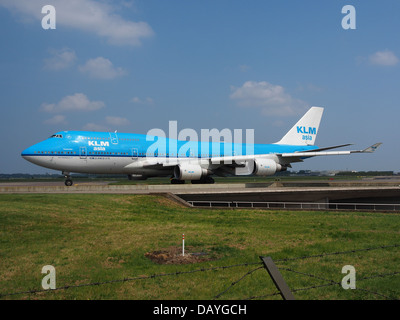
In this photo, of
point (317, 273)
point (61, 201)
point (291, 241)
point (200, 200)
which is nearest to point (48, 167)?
point (61, 201)

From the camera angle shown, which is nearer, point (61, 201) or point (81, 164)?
point (61, 201)

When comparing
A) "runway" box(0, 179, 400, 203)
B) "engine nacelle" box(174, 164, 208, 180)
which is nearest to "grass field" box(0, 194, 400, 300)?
"runway" box(0, 179, 400, 203)

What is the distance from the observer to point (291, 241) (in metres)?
15.4

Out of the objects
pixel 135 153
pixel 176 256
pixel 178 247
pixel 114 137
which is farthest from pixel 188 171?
pixel 176 256

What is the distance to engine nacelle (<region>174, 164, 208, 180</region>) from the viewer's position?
34.3 meters

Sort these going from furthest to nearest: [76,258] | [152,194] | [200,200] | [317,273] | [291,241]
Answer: [200,200] → [152,194] → [291,241] → [76,258] → [317,273]

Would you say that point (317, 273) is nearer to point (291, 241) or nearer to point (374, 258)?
point (374, 258)

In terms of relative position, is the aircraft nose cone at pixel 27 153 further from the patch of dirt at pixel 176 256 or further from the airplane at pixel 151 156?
the patch of dirt at pixel 176 256

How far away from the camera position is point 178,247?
14.1 m

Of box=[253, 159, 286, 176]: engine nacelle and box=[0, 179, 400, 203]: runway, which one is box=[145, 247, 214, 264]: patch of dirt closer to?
box=[0, 179, 400, 203]: runway

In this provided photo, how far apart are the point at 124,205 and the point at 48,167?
42.7ft

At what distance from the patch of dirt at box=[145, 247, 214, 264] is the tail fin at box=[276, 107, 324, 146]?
36558 millimetres

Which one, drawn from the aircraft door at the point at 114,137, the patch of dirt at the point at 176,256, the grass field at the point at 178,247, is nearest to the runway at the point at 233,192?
the grass field at the point at 178,247

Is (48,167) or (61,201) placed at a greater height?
(48,167)
